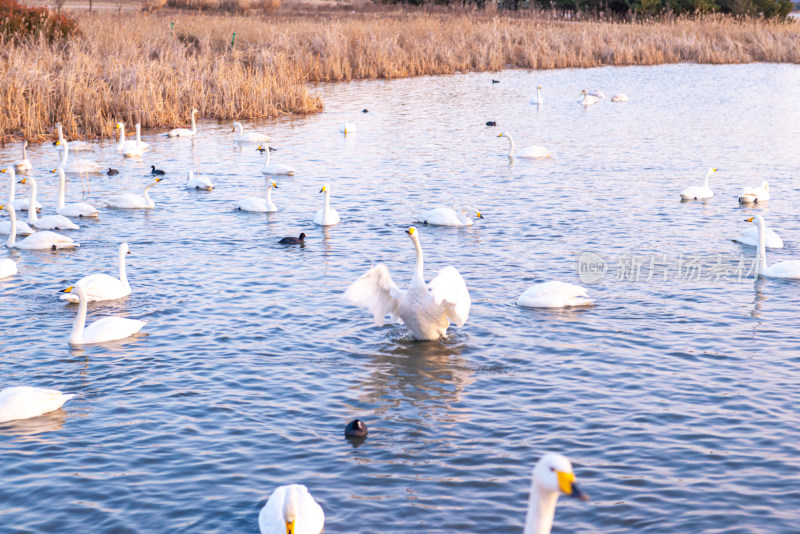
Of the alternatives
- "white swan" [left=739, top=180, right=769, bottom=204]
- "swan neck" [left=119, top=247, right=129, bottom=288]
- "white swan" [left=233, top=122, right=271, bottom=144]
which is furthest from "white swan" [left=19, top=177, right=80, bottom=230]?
"white swan" [left=739, top=180, right=769, bottom=204]

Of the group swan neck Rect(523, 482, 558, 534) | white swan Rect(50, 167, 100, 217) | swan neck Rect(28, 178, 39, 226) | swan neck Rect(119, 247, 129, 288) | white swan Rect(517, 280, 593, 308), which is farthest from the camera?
white swan Rect(50, 167, 100, 217)

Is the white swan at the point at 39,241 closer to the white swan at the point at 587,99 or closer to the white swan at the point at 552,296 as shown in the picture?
the white swan at the point at 552,296

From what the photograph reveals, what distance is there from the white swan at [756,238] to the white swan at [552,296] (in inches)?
162

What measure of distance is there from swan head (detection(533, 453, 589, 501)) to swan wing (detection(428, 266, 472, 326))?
5475 mm

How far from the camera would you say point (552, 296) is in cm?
1116

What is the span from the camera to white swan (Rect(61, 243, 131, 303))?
11.4 metres

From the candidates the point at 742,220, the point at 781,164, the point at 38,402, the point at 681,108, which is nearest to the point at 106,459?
the point at 38,402

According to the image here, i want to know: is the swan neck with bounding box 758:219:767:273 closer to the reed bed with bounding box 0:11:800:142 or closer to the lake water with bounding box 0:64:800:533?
the lake water with bounding box 0:64:800:533

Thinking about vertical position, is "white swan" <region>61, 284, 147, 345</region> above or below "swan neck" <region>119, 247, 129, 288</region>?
below

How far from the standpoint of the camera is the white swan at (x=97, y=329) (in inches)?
396

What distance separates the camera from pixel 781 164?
2050 centimetres

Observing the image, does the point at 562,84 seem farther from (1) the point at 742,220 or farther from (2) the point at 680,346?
(2) the point at 680,346

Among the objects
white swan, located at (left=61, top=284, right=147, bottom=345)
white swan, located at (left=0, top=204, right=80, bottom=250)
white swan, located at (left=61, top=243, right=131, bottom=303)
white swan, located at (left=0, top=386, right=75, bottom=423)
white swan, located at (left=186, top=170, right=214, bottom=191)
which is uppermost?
white swan, located at (left=186, top=170, right=214, bottom=191)

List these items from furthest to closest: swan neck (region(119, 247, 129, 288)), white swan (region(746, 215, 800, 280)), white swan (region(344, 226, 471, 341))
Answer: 1. white swan (region(746, 215, 800, 280))
2. swan neck (region(119, 247, 129, 288))
3. white swan (region(344, 226, 471, 341))
